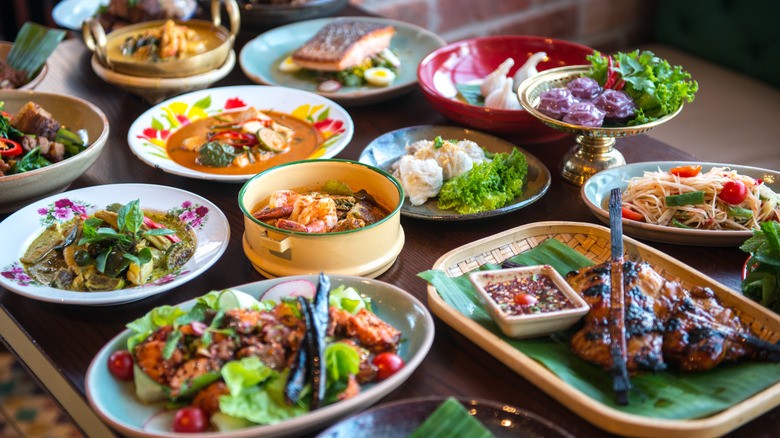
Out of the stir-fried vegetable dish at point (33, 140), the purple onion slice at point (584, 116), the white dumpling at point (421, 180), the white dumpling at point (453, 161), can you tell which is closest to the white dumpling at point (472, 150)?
the white dumpling at point (453, 161)

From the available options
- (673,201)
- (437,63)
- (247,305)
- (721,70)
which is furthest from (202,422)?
(721,70)

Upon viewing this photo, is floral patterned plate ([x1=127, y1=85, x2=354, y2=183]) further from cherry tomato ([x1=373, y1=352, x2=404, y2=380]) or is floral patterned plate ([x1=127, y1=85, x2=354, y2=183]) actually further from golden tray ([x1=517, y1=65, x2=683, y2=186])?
cherry tomato ([x1=373, y1=352, x2=404, y2=380])

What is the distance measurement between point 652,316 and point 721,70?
2854mm

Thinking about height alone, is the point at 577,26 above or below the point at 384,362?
below

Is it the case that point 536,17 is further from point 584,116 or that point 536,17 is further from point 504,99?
point 584,116

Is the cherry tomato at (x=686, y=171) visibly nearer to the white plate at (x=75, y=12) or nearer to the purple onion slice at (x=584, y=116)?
the purple onion slice at (x=584, y=116)

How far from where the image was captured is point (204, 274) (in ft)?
5.93

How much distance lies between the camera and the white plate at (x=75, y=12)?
3275mm

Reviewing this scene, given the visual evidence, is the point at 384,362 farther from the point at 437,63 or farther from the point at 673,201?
the point at 437,63

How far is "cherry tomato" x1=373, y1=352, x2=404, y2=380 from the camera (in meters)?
1.39

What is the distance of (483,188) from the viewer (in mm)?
1980

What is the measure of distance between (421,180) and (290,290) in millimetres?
580

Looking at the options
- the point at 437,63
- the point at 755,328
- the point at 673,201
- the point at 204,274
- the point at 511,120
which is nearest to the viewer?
the point at 755,328

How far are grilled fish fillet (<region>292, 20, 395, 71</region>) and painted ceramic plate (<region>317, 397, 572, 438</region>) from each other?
170 cm
